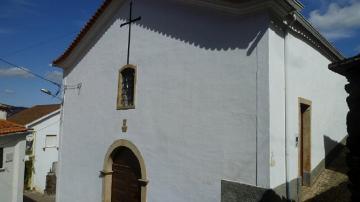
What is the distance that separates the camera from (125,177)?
9922 millimetres

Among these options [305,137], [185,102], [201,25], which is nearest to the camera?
[201,25]

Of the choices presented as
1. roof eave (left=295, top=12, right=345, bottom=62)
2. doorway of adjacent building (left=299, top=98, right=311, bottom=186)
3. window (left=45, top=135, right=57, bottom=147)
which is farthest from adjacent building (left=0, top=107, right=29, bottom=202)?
roof eave (left=295, top=12, right=345, bottom=62)

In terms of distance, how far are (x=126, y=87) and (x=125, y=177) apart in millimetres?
2641

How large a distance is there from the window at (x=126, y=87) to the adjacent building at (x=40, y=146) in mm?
17260

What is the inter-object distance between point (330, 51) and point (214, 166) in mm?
5299

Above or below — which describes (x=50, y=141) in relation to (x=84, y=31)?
below

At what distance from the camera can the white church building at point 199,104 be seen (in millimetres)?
6777

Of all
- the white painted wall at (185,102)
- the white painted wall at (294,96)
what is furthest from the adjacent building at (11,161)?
the white painted wall at (294,96)

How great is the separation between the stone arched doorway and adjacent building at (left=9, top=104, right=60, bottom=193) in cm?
1665

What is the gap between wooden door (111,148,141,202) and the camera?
373 inches

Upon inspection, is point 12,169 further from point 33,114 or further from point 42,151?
point 33,114

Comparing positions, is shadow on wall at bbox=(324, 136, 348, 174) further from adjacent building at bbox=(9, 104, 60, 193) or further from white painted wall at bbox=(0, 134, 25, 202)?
adjacent building at bbox=(9, 104, 60, 193)

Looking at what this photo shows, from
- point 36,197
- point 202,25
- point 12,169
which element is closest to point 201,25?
point 202,25

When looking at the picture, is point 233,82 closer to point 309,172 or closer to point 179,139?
point 179,139
